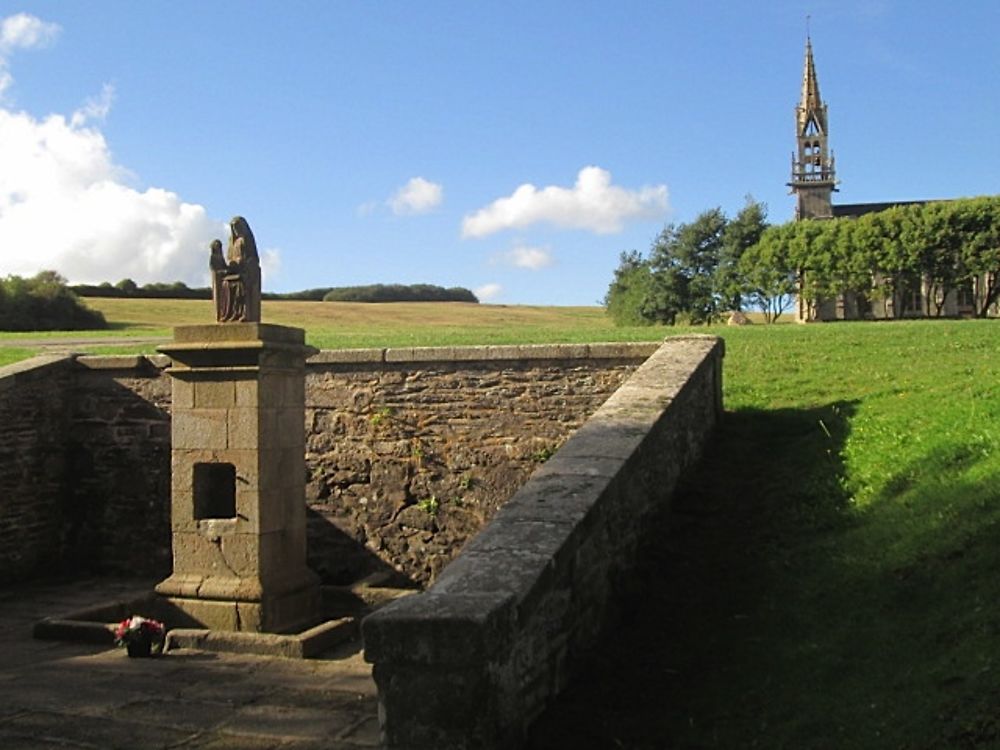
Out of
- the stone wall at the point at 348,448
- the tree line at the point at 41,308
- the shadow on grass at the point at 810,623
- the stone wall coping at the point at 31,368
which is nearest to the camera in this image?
the shadow on grass at the point at 810,623

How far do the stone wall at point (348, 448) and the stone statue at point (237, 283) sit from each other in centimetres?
317

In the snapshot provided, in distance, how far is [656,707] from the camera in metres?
5.25

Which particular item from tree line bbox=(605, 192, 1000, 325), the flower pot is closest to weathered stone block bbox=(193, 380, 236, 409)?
the flower pot

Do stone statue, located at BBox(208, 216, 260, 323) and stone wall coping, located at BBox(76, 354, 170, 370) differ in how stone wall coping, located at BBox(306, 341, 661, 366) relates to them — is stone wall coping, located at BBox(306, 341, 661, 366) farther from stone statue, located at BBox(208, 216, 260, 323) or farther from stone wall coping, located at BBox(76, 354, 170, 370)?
stone statue, located at BBox(208, 216, 260, 323)

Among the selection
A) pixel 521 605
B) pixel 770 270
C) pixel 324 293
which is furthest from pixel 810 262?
pixel 521 605

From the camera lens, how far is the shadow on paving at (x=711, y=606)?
4.98 m

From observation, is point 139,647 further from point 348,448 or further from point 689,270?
point 689,270

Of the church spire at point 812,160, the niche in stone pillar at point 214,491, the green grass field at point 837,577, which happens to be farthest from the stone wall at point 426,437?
the church spire at point 812,160

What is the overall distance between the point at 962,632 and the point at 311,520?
10098mm

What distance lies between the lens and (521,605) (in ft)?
15.6

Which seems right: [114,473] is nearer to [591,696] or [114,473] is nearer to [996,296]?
[591,696]

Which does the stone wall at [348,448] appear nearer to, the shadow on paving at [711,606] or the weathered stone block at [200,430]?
the shadow on paving at [711,606]

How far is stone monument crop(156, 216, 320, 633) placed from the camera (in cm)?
996

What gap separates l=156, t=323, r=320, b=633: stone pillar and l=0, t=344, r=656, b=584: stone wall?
2.80 m
